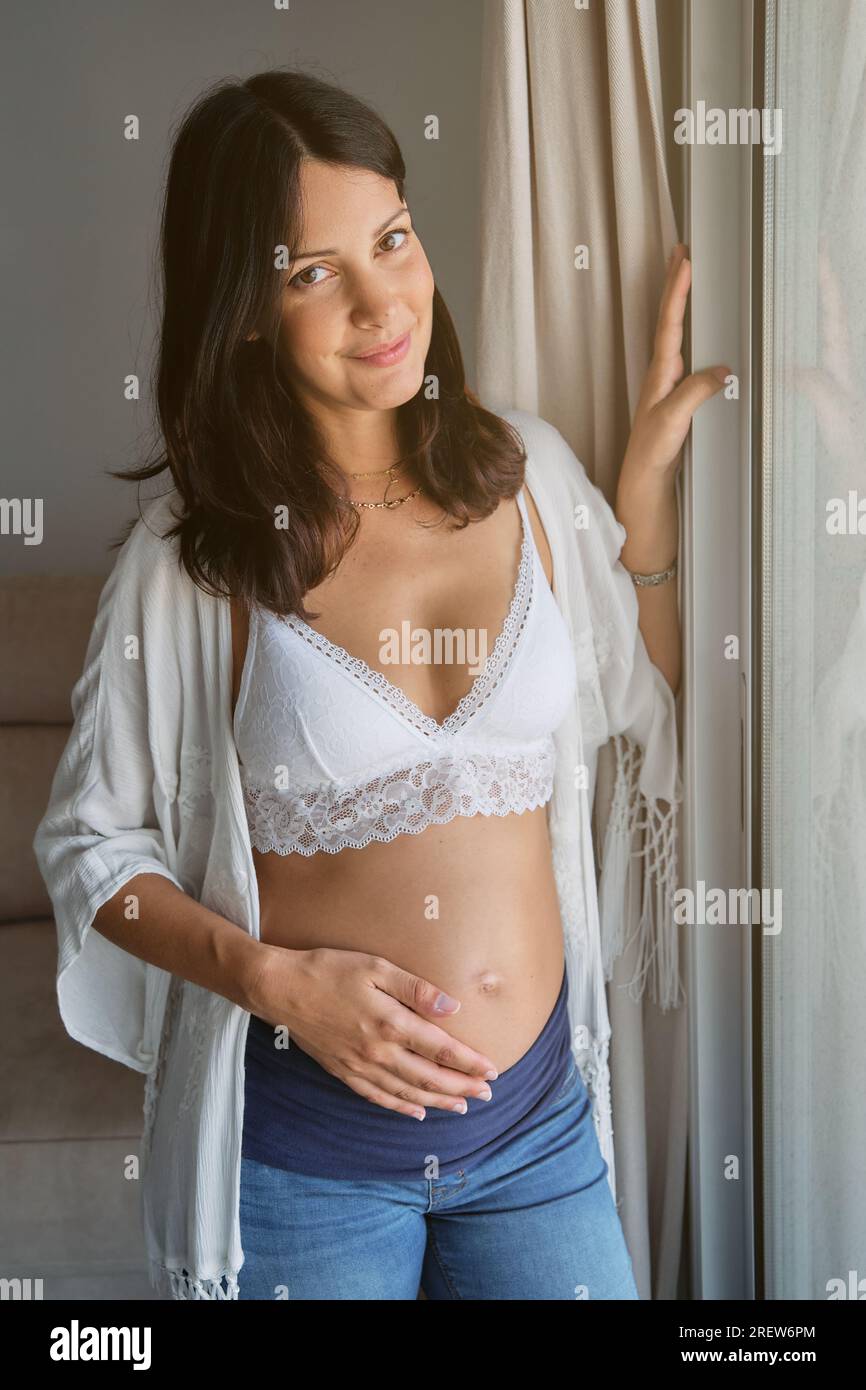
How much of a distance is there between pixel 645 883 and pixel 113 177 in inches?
66.6

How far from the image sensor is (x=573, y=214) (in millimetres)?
1173

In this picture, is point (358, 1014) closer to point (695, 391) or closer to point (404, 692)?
point (404, 692)

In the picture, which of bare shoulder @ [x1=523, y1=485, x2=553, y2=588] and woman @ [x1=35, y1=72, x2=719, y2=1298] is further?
bare shoulder @ [x1=523, y1=485, x2=553, y2=588]

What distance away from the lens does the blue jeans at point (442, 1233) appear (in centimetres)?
95

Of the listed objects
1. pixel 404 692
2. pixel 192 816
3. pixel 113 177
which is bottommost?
pixel 192 816

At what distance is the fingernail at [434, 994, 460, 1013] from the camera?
941 mm

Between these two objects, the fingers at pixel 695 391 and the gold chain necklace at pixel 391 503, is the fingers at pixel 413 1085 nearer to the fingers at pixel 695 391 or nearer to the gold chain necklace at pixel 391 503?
the gold chain necklace at pixel 391 503

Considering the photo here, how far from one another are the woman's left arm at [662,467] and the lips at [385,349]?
255 millimetres

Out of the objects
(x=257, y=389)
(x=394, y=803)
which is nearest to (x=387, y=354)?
(x=257, y=389)

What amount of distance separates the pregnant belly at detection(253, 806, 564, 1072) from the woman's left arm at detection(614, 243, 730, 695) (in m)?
0.29

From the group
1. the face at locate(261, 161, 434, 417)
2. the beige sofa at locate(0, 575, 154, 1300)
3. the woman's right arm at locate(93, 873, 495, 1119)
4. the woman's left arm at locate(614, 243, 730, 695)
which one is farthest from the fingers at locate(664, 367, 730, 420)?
the beige sofa at locate(0, 575, 154, 1300)

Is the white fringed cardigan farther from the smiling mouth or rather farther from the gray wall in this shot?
the gray wall

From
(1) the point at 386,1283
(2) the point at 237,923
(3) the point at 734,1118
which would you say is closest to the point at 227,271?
(2) the point at 237,923

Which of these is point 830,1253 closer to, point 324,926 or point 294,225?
point 324,926
